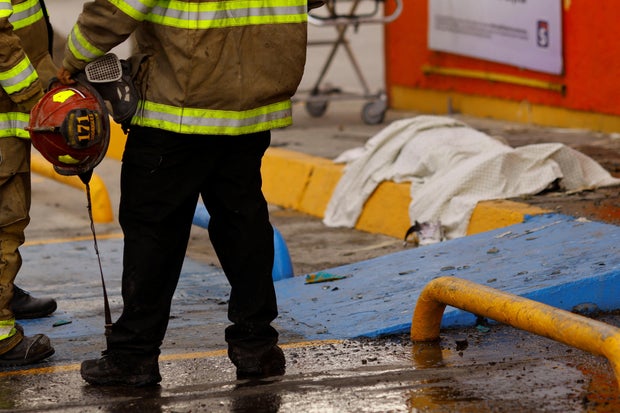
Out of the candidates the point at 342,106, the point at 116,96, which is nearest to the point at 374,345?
the point at 116,96

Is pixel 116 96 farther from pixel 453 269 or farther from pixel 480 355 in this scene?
pixel 453 269

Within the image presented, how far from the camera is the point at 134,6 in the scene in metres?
4.11

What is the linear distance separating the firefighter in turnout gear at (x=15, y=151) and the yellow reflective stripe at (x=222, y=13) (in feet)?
2.68

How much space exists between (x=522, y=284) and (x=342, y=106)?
765 cm

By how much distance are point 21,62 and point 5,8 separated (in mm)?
214

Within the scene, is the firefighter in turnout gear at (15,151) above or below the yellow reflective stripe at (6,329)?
above

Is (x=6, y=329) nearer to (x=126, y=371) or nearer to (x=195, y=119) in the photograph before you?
(x=126, y=371)

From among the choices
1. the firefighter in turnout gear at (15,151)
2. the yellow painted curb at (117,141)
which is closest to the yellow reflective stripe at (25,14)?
the firefighter in turnout gear at (15,151)

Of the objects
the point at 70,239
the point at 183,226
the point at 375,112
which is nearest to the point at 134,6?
the point at 183,226

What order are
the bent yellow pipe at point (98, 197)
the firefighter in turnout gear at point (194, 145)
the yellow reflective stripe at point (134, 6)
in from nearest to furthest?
the yellow reflective stripe at point (134, 6) → the firefighter in turnout gear at point (194, 145) → the bent yellow pipe at point (98, 197)

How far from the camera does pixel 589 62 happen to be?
364 inches

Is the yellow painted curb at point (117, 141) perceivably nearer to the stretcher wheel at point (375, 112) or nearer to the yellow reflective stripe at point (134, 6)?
the stretcher wheel at point (375, 112)

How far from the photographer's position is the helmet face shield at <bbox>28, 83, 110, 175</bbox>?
14.5 feet

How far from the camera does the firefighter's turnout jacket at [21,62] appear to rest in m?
4.76
